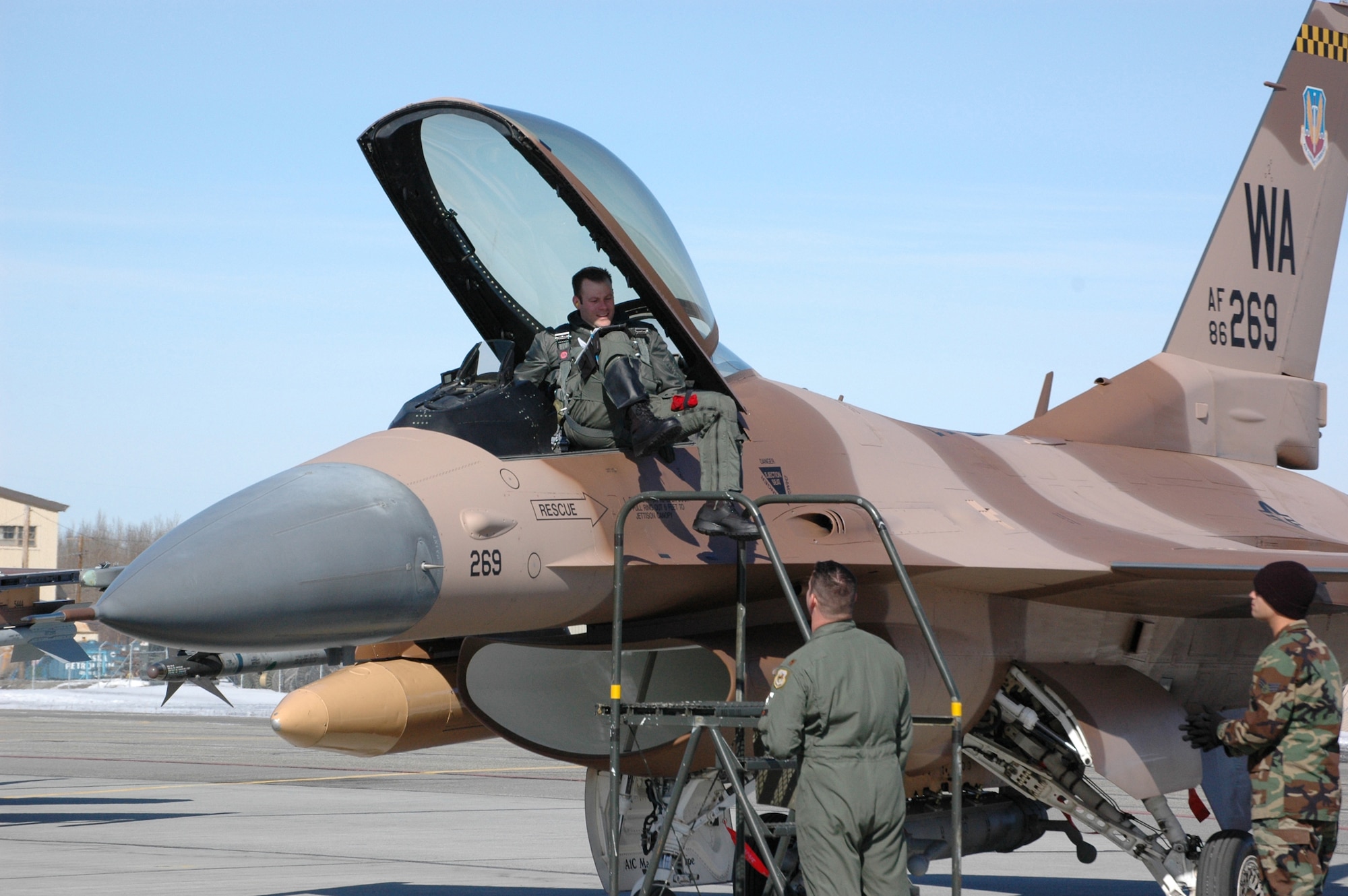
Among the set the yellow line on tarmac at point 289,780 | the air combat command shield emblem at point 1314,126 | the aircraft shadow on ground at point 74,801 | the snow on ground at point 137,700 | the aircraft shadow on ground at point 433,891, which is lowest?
Answer: the snow on ground at point 137,700

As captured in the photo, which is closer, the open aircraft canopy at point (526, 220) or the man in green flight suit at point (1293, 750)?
the man in green flight suit at point (1293, 750)

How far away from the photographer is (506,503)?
5934 mm

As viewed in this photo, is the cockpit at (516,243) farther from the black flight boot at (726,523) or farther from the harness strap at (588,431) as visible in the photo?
the black flight boot at (726,523)

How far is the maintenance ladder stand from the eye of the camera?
5.52 m

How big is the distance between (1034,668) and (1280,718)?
239 cm

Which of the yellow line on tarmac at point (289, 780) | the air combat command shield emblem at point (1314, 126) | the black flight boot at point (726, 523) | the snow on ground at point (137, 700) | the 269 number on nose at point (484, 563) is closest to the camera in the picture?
the 269 number on nose at point (484, 563)

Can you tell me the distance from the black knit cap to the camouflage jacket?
11 cm

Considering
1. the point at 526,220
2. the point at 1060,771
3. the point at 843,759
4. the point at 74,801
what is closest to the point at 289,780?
the point at 74,801

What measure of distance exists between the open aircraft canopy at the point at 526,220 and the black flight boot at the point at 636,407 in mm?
429

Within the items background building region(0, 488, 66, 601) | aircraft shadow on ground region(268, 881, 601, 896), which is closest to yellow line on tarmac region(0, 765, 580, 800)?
aircraft shadow on ground region(268, 881, 601, 896)

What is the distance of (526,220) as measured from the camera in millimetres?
6738

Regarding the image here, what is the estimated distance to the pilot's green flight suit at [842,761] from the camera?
499 centimetres

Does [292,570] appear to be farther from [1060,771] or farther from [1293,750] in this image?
[1060,771]

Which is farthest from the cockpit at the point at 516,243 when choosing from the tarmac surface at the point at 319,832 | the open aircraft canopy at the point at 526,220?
the tarmac surface at the point at 319,832
